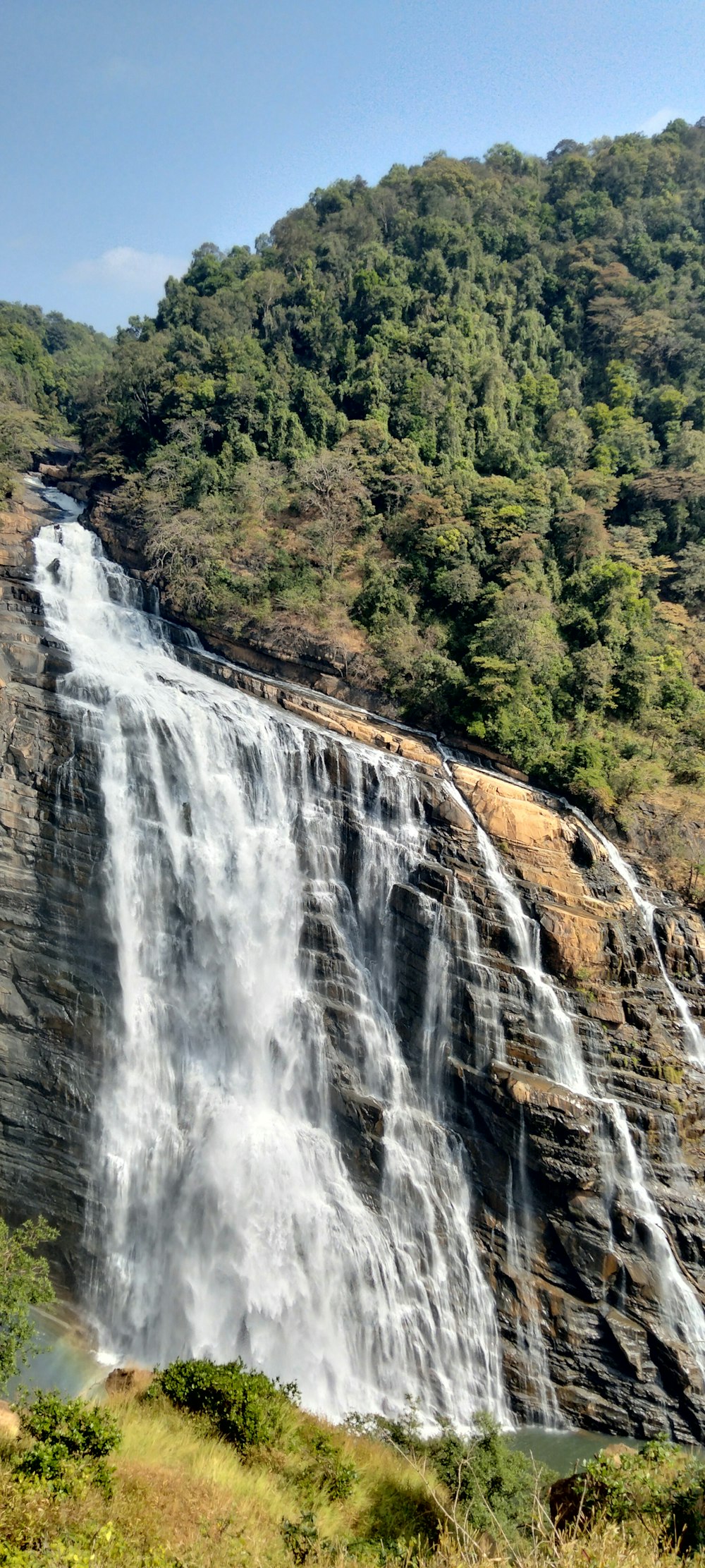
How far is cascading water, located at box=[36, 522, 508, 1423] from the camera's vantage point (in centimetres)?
1839

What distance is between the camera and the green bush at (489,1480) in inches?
444

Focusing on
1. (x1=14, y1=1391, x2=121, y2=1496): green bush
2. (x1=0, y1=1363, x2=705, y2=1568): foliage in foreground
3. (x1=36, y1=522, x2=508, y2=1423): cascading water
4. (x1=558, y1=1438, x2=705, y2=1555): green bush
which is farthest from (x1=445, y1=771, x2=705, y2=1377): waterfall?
(x1=14, y1=1391, x2=121, y2=1496): green bush

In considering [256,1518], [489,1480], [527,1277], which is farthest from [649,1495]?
[527,1277]

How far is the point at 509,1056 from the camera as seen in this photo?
20969 mm

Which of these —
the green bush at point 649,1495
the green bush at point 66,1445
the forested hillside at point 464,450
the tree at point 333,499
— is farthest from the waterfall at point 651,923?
the green bush at point 66,1445

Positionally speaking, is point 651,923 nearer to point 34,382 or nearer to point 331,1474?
point 331,1474

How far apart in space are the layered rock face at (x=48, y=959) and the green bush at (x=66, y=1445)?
899cm

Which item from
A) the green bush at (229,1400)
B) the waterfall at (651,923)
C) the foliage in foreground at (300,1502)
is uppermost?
the waterfall at (651,923)

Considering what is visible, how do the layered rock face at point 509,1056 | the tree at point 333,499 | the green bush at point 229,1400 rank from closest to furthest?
the green bush at point 229,1400, the layered rock face at point 509,1056, the tree at point 333,499

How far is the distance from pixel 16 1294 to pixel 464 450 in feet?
110

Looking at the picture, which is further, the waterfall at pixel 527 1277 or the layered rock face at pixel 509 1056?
the layered rock face at pixel 509 1056

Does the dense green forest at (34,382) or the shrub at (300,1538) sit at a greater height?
the dense green forest at (34,382)

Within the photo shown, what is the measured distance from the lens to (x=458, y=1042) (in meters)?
21.2

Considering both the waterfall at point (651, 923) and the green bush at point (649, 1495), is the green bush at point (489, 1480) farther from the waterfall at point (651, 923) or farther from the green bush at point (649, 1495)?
the waterfall at point (651, 923)
